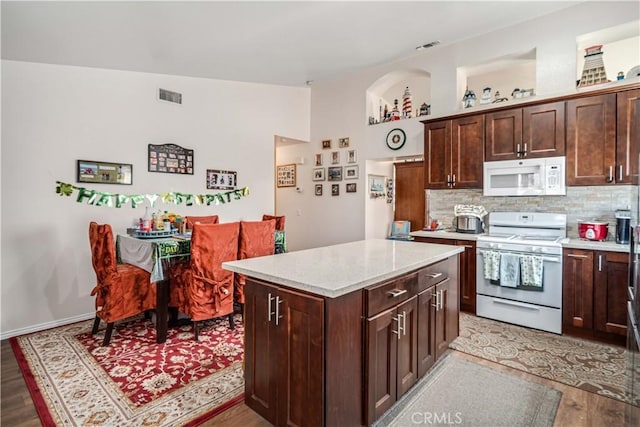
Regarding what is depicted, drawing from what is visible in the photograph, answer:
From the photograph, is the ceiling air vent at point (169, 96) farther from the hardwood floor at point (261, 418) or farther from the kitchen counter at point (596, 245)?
the kitchen counter at point (596, 245)

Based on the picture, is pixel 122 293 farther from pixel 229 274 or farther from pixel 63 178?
pixel 63 178

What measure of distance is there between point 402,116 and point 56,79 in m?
4.34

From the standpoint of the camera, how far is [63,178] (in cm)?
337

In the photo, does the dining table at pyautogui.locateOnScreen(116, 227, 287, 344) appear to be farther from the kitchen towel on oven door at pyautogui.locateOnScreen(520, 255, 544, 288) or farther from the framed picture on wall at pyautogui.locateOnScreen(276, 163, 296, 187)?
the framed picture on wall at pyautogui.locateOnScreen(276, 163, 296, 187)

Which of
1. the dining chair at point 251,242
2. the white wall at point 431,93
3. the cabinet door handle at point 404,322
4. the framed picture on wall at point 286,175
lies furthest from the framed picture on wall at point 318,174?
the cabinet door handle at point 404,322

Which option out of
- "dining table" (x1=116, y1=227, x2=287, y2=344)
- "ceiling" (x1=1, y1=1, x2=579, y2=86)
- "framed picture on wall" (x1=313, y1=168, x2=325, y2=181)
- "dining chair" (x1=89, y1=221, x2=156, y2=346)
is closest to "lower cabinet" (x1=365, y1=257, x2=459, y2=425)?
"dining table" (x1=116, y1=227, x2=287, y2=344)

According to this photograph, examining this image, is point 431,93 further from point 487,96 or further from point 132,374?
point 132,374

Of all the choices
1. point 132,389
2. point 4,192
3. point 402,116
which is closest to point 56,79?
point 4,192

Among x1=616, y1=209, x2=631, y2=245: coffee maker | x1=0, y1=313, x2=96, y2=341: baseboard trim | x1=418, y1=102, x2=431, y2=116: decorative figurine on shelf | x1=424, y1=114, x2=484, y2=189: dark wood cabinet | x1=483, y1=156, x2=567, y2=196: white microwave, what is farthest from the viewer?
x1=418, y1=102, x2=431, y2=116: decorative figurine on shelf

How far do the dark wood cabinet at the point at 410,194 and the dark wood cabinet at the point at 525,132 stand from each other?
2.50m

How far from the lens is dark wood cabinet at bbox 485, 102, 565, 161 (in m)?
3.27

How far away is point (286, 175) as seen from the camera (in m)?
6.56

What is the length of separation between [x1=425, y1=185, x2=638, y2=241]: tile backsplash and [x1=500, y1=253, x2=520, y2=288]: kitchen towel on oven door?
0.86 metres

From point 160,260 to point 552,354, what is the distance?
335 cm
